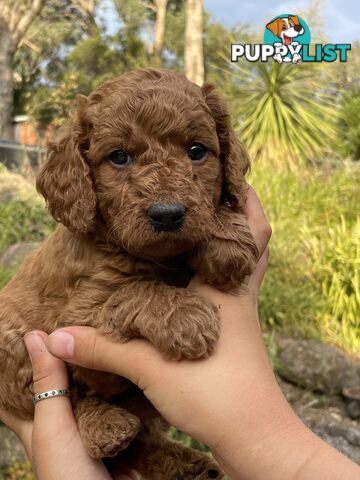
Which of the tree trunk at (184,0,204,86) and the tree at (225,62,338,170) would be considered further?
the tree trunk at (184,0,204,86)

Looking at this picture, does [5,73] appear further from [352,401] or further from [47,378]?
[47,378]

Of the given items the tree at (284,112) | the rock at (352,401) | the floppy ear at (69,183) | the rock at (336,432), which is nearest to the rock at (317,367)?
the rock at (352,401)

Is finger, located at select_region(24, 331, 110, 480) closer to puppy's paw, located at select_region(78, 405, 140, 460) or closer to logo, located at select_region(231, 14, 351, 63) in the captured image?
puppy's paw, located at select_region(78, 405, 140, 460)

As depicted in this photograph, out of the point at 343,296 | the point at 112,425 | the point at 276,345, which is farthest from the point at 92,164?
the point at 343,296

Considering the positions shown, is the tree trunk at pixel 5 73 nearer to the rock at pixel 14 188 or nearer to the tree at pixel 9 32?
the tree at pixel 9 32

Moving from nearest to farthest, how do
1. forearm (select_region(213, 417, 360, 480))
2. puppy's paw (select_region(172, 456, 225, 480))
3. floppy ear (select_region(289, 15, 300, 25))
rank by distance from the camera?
1. forearm (select_region(213, 417, 360, 480))
2. puppy's paw (select_region(172, 456, 225, 480))
3. floppy ear (select_region(289, 15, 300, 25))

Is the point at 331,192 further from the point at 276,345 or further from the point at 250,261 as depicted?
the point at 250,261

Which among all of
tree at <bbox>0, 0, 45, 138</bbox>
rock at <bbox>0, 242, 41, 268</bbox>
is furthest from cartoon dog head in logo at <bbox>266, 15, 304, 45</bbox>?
tree at <bbox>0, 0, 45, 138</bbox>
